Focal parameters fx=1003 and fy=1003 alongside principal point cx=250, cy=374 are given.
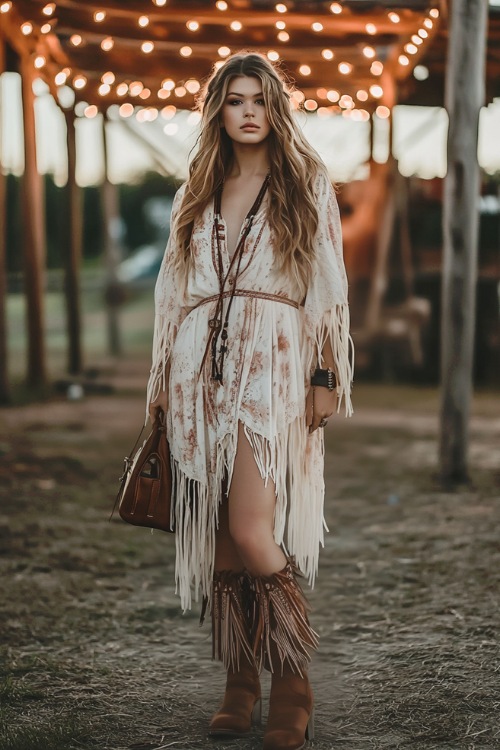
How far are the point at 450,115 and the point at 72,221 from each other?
6581 mm

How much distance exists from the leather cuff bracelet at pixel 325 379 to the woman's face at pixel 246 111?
2.08ft

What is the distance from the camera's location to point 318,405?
2.68 m

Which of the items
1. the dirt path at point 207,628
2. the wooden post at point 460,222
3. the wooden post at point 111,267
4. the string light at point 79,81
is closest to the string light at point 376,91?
the string light at point 79,81

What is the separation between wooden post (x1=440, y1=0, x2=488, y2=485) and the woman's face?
312cm

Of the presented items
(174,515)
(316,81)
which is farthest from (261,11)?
(174,515)

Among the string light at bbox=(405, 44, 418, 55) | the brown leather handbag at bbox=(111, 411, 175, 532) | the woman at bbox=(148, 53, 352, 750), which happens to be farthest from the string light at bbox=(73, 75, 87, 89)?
the brown leather handbag at bbox=(111, 411, 175, 532)

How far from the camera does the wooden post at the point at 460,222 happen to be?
548 cm

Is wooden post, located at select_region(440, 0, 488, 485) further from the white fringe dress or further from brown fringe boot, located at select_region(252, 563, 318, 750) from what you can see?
brown fringe boot, located at select_region(252, 563, 318, 750)

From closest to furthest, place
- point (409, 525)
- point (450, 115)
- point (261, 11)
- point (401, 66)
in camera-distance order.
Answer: point (409, 525) → point (450, 115) → point (261, 11) → point (401, 66)

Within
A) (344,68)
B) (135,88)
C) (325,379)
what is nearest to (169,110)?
(135,88)

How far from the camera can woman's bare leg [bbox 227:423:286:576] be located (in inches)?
101

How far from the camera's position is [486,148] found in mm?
13805

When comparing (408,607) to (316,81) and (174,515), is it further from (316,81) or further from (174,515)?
(316,81)

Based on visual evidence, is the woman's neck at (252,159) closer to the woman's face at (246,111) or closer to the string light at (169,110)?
the woman's face at (246,111)
